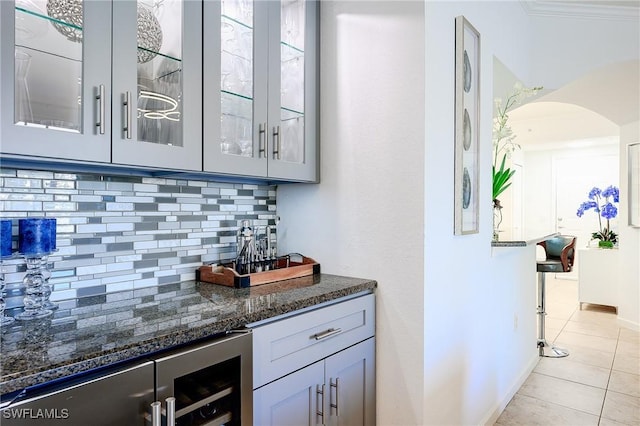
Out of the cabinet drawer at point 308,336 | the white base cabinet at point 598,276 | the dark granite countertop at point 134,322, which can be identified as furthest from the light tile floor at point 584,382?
the dark granite countertop at point 134,322

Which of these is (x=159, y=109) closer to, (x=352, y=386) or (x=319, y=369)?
(x=319, y=369)

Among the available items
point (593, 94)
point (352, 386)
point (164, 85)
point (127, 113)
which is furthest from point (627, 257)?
point (127, 113)

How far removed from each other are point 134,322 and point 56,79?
72 cm

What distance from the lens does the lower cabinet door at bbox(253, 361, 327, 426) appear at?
1.24 m

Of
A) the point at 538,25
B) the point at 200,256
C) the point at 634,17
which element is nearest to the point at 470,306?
the point at 200,256

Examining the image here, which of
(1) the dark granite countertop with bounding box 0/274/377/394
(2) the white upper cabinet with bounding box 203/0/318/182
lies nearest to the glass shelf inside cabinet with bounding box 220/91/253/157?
(2) the white upper cabinet with bounding box 203/0/318/182

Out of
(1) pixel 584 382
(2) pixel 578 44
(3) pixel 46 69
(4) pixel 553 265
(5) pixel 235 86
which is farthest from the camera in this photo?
(4) pixel 553 265

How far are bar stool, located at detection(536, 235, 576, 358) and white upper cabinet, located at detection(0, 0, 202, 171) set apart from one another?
3.26 metres

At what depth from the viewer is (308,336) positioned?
4.64 ft

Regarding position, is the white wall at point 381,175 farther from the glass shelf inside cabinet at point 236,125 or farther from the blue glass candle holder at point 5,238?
the blue glass candle holder at point 5,238

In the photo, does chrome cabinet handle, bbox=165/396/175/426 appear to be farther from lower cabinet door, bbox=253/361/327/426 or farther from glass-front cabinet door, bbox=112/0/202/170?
glass-front cabinet door, bbox=112/0/202/170

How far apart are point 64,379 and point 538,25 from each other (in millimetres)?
3647

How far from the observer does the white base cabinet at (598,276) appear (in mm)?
4879

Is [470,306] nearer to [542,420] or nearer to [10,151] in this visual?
[542,420]
